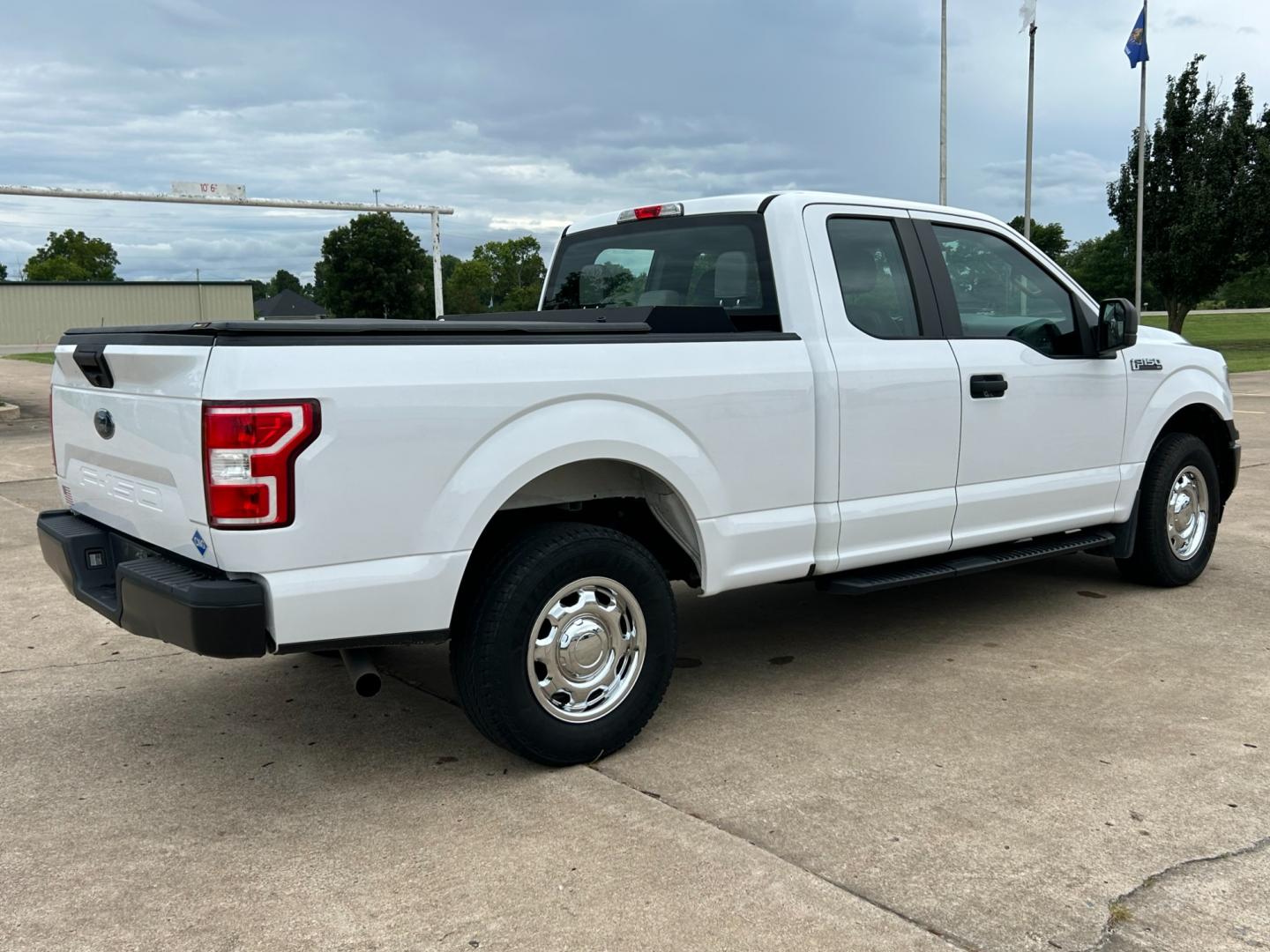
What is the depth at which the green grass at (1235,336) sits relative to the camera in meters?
29.1

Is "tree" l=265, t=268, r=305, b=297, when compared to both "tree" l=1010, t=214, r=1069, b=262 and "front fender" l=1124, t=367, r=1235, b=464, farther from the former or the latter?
"front fender" l=1124, t=367, r=1235, b=464

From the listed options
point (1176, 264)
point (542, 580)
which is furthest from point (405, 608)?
point (1176, 264)

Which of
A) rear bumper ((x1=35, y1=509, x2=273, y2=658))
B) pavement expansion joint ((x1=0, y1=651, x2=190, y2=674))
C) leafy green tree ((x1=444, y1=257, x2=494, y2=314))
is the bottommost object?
pavement expansion joint ((x1=0, y1=651, x2=190, y2=674))

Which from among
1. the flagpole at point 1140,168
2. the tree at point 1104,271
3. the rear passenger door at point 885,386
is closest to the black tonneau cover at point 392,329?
the rear passenger door at point 885,386

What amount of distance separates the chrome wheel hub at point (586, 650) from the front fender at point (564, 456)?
401 mm

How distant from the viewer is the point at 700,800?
3.59 m

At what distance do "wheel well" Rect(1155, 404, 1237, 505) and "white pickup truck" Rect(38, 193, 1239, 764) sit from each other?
42cm

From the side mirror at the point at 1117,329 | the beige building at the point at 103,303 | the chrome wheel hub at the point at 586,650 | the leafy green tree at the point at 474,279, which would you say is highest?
the leafy green tree at the point at 474,279

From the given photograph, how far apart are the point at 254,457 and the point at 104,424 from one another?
3.07 feet

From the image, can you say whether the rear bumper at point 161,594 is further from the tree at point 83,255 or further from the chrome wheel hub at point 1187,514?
the tree at point 83,255

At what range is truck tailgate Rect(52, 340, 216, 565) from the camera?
10.6 ft

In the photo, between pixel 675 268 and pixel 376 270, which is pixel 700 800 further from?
pixel 376 270

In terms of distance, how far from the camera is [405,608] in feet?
11.2

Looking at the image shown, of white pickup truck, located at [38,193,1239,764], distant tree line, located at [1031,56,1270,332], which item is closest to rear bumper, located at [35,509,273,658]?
white pickup truck, located at [38,193,1239,764]
